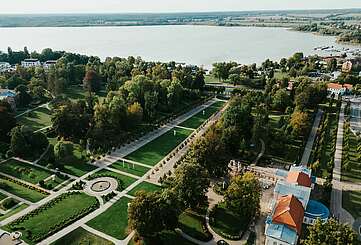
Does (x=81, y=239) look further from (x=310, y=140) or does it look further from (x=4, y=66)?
(x=4, y=66)

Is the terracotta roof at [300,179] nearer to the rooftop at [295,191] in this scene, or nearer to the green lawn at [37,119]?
the rooftop at [295,191]

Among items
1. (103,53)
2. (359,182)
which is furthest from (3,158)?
(103,53)

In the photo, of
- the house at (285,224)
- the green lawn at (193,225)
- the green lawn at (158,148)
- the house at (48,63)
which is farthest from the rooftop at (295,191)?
the house at (48,63)

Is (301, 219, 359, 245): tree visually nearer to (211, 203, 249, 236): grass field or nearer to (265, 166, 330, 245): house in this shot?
(265, 166, 330, 245): house

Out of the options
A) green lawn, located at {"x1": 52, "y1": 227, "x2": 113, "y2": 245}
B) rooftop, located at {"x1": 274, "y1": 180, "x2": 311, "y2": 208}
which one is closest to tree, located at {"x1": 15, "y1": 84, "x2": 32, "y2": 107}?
green lawn, located at {"x1": 52, "y1": 227, "x2": 113, "y2": 245}

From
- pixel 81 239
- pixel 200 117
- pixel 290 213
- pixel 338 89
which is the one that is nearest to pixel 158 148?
pixel 200 117
